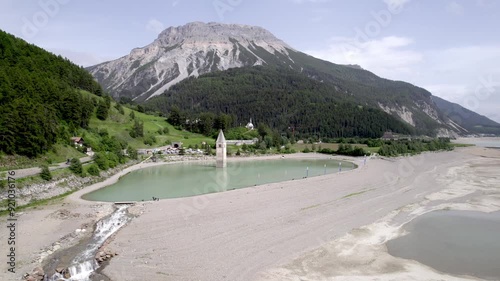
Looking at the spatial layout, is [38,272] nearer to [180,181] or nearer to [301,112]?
[180,181]

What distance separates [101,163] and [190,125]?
58.6 metres

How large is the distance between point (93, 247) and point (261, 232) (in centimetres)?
1082

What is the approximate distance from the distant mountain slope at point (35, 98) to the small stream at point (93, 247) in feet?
62.4

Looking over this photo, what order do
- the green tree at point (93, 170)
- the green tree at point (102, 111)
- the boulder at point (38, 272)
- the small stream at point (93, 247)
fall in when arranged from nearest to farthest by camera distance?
1. the boulder at point (38, 272)
2. the small stream at point (93, 247)
3. the green tree at point (93, 170)
4. the green tree at point (102, 111)

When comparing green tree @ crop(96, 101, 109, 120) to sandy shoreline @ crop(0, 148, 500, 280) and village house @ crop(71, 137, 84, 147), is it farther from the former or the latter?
sandy shoreline @ crop(0, 148, 500, 280)

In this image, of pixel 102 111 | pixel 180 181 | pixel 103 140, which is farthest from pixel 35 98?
pixel 180 181

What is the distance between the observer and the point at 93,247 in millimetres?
21438

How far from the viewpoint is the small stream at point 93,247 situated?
1773 centimetres

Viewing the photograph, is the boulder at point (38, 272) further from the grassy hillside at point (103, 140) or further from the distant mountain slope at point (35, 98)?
the distant mountain slope at point (35, 98)

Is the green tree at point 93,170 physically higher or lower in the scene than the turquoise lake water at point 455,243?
higher

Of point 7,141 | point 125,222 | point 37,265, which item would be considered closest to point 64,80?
point 7,141

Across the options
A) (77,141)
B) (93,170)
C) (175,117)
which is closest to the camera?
(93,170)

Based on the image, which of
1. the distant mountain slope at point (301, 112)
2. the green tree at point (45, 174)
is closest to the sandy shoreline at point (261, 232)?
the green tree at point (45, 174)

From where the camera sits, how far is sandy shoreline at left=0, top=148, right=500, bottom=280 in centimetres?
1845
